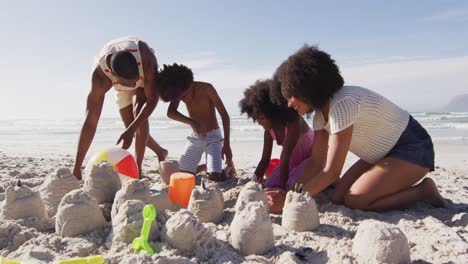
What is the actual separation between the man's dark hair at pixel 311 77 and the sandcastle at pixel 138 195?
3.90 feet

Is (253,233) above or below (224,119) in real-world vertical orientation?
below

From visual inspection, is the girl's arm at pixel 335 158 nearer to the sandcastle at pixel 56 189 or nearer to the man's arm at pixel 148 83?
the sandcastle at pixel 56 189

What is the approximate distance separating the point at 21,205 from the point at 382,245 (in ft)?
6.34

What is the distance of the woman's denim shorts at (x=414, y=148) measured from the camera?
2.99 meters

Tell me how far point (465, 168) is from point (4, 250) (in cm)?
614

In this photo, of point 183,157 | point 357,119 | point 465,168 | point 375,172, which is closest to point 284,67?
point 357,119

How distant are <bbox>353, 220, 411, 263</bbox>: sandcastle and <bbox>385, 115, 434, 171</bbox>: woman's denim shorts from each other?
1.23 meters

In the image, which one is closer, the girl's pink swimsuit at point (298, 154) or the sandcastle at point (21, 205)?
the sandcastle at point (21, 205)

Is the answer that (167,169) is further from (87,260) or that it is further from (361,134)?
(87,260)

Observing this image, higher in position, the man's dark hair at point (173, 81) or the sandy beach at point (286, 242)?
the man's dark hair at point (173, 81)

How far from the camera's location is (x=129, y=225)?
75.9 inches

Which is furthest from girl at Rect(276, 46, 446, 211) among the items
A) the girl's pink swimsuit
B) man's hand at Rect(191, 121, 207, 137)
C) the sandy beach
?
man's hand at Rect(191, 121, 207, 137)

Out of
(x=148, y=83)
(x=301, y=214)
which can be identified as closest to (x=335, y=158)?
(x=301, y=214)

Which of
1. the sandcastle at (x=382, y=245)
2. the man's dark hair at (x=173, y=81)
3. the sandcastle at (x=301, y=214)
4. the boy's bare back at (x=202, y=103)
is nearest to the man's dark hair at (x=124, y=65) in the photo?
the man's dark hair at (x=173, y=81)
